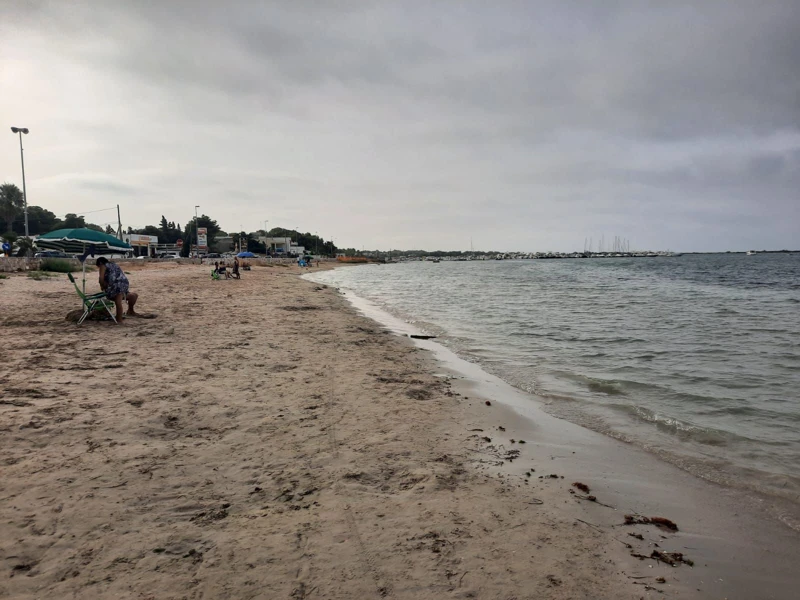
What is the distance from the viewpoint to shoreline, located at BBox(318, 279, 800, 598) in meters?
2.87

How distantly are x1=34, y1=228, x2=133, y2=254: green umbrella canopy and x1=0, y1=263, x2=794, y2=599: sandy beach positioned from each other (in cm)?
517

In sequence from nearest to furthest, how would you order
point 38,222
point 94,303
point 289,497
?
1. point 289,497
2. point 94,303
3. point 38,222

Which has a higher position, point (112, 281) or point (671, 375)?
point (112, 281)

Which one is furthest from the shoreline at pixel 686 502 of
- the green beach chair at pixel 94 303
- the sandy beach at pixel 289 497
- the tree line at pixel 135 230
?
the tree line at pixel 135 230

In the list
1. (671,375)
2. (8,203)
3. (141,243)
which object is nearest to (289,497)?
(671,375)

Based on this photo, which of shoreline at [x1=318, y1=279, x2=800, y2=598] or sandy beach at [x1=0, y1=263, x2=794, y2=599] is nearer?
sandy beach at [x1=0, y1=263, x2=794, y2=599]

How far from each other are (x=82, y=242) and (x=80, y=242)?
0.10m

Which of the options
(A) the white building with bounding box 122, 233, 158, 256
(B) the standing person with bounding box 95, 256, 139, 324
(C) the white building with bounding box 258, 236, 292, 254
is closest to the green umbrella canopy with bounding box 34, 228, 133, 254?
(B) the standing person with bounding box 95, 256, 139, 324

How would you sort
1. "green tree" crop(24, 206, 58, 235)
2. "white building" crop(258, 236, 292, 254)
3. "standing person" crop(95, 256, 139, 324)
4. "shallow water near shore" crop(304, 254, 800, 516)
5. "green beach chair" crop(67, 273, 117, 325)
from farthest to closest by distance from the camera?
1. "white building" crop(258, 236, 292, 254)
2. "green tree" crop(24, 206, 58, 235)
3. "standing person" crop(95, 256, 139, 324)
4. "green beach chair" crop(67, 273, 117, 325)
5. "shallow water near shore" crop(304, 254, 800, 516)

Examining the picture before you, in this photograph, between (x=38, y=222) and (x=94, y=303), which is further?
(x=38, y=222)

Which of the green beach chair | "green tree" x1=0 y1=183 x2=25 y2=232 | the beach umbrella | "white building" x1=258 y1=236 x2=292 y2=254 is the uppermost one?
"green tree" x1=0 y1=183 x2=25 y2=232

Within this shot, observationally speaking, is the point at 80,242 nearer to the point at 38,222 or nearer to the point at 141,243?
the point at 141,243

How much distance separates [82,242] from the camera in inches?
444

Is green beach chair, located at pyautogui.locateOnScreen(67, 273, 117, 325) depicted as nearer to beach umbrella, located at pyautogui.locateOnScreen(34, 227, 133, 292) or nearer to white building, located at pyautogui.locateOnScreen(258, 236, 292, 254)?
beach umbrella, located at pyautogui.locateOnScreen(34, 227, 133, 292)
